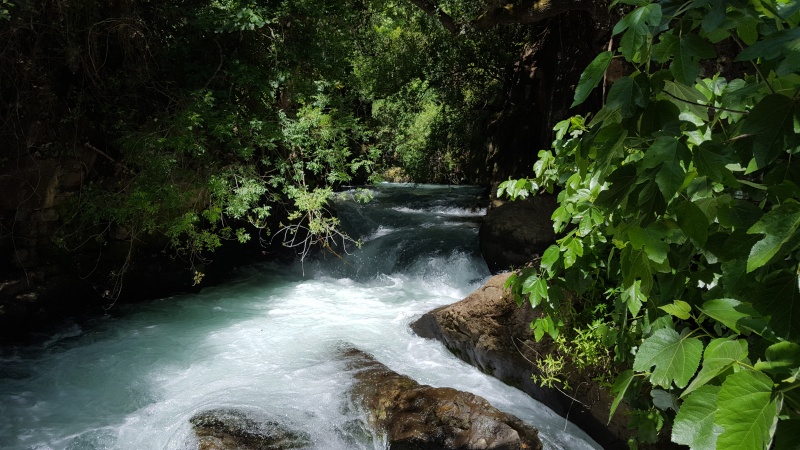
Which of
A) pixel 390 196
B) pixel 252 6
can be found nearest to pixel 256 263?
pixel 252 6

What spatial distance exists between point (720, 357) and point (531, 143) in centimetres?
1039

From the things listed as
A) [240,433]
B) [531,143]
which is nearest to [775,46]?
[240,433]

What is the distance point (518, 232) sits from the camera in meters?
7.21

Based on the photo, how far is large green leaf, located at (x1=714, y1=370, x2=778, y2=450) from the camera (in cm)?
71

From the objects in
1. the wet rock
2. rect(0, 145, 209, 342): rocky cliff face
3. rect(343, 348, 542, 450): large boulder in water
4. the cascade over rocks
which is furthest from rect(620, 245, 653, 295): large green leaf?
rect(0, 145, 209, 342): rocky cliff face

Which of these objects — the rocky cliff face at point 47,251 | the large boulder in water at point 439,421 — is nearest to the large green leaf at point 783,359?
the large boulder in water at point 439,421

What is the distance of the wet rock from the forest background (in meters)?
1.84

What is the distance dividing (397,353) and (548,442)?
6.03 feet

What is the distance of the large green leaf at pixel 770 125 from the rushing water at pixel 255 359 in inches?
119

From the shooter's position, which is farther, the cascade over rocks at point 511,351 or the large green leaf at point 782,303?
the cascade over rocks at point 511,351

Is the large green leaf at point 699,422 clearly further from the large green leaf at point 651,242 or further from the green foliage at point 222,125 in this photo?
the green foliage at point 222,125

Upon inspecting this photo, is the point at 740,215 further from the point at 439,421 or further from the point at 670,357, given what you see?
the point at 439,421

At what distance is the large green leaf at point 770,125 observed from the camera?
2.87ft

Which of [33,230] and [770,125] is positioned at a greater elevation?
[770,125]
